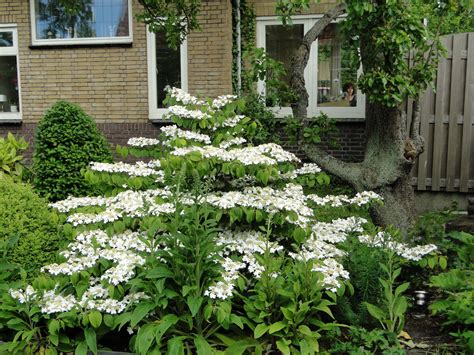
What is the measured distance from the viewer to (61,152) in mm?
5039

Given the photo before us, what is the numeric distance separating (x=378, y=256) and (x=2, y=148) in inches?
168

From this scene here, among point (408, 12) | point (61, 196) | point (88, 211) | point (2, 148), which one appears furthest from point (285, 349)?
point (2, 148)

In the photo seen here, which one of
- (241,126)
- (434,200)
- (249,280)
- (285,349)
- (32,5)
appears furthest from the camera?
(32,5)

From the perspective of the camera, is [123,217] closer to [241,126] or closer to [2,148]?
[241,126]

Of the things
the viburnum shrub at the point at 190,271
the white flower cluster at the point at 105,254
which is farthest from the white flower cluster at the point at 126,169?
the white flower cluster at the point at 105,254

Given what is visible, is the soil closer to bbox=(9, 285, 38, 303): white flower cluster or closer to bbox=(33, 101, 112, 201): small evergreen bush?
bbox=(9, 285, 38, 303): white flower cluster

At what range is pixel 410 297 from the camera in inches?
148

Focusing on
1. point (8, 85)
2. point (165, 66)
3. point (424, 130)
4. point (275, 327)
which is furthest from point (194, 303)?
point (8, 85)

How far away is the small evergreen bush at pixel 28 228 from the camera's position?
354cm

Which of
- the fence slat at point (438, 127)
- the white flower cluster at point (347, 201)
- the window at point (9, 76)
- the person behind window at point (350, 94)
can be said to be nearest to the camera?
the white flower cluster at point (347, 201)

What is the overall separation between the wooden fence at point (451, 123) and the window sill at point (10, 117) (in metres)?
7.36

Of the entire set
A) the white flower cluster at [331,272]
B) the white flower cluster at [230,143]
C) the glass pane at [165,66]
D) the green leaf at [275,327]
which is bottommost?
the green leaf at [275,327]

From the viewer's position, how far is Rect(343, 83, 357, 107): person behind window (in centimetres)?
931

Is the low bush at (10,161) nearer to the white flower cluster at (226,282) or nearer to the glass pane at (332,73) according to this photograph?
the white flower cluster at (226,282)
